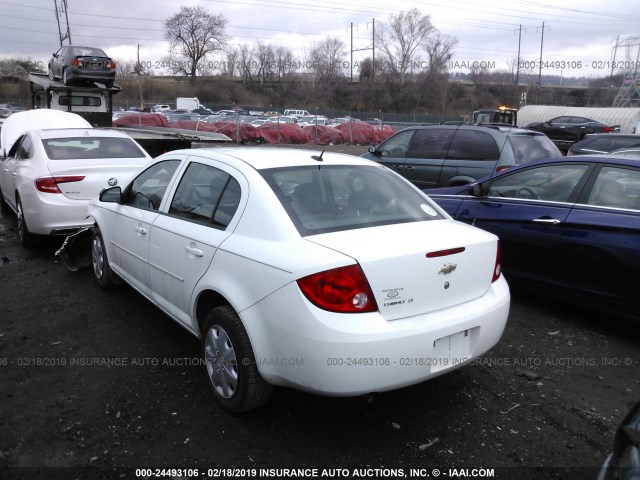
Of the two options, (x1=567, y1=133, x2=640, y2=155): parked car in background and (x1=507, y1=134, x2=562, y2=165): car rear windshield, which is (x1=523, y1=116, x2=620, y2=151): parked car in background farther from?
(x1=507, y1=134, x2=562, y2=165): car rear windshield

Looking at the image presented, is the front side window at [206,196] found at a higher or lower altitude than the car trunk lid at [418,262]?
higher

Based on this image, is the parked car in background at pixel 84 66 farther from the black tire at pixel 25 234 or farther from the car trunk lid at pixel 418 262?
the car trunk lid at pixel 418 262

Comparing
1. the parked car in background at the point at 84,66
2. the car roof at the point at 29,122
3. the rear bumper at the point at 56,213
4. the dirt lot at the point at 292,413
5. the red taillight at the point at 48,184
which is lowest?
the dirt lot at the point at 292,413

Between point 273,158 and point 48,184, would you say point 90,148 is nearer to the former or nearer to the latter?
point 48,184

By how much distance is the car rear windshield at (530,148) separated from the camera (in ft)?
24.8

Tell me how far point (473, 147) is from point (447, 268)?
218 inches

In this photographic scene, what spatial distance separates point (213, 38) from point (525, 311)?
89.9 meters

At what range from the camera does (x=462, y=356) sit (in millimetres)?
2893

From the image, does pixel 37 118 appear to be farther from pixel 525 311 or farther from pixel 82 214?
pixel 525 311

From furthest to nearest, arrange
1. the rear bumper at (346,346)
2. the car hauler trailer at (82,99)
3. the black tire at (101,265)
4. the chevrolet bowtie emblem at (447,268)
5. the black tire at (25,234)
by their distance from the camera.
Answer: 1. the car hauler trailer at (82,99)
2. the black tire at (25,234)
3. the black tire at (101,265)
4. the chevrolet bowtie emblem at (447,268)
5. the rear bumper at (346,346)

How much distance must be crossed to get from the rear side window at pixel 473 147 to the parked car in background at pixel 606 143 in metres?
6.57

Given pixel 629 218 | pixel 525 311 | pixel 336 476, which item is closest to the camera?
pixel 336 476

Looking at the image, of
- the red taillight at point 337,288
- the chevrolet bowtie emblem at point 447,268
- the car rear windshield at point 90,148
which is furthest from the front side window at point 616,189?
the car rear windshield at point 90,148

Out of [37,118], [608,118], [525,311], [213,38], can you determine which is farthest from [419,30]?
[525,311]
